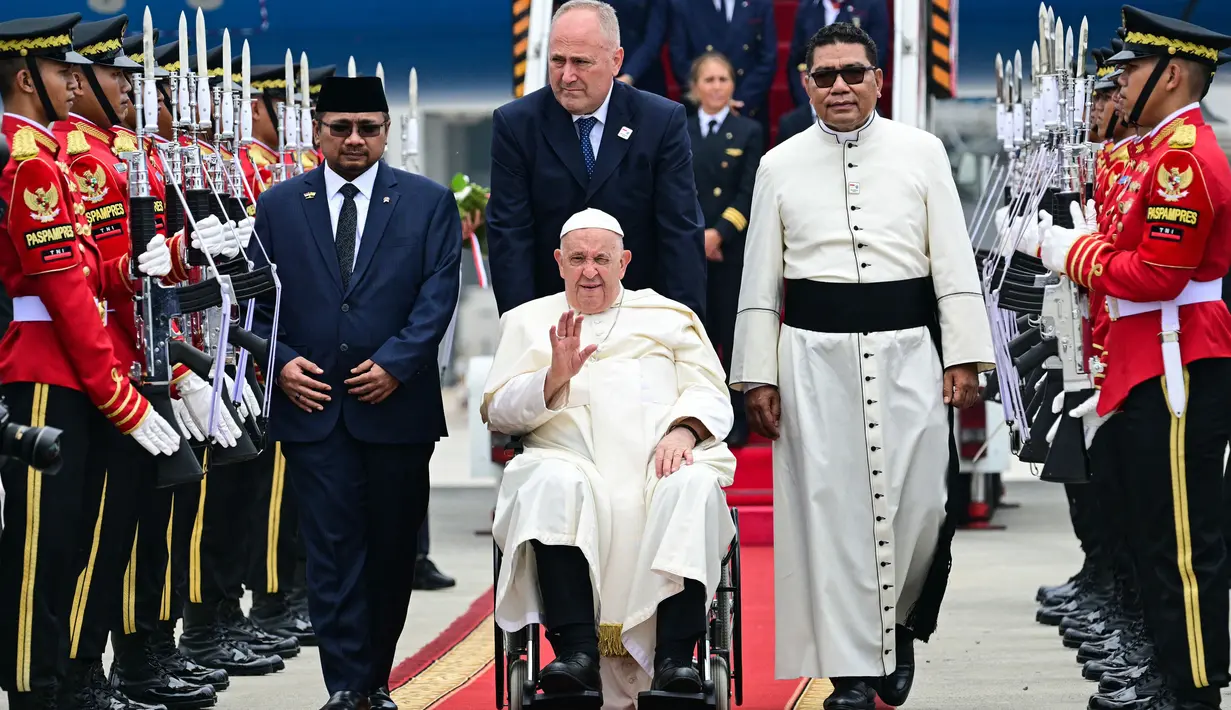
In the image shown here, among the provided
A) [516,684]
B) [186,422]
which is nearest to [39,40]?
[186,422]

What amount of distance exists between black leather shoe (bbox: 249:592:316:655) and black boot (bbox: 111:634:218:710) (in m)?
1.29

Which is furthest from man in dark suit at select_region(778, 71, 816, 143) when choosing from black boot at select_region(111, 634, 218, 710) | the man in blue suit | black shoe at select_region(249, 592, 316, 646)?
black boot at select_region(111, 634, 218, 710)

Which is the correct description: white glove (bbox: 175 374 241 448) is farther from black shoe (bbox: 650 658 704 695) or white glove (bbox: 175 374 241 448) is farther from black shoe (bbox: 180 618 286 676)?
black shoe (bbox: 650 658 704 695)

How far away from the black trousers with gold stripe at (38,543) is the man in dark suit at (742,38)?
5.76 meters

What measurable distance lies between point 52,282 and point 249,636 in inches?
92.4

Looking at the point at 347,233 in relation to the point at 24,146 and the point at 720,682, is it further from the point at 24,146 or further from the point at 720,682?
the point at 720,682

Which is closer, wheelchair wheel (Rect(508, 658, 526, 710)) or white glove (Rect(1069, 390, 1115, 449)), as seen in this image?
wheelchair wheel (Rect(508, 658, 526, 710))

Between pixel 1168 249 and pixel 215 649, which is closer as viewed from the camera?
pixel 1168 249

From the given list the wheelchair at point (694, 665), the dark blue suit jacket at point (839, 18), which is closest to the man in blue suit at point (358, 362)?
the wheelchair at point (694, 665)

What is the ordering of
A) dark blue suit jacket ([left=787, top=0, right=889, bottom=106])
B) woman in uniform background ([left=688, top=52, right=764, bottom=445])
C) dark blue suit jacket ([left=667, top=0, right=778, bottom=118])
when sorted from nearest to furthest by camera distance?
woman in uniform background ([left=688, top=52, right=764, bottom=445]), dark blue suit jacket ([left=667, top=0, right=778, bottom=118]), dark blue suit jacket ([left=787, top=0, right=889, bottom=106])

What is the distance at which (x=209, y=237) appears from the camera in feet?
19.0

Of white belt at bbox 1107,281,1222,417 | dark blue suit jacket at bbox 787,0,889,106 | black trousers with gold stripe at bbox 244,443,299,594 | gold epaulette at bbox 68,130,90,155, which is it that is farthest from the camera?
dark blue suit jacket at bbox 787,0,889,106

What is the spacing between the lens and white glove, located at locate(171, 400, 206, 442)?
597cm

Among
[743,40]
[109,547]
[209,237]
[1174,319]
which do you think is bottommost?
[109,547]
